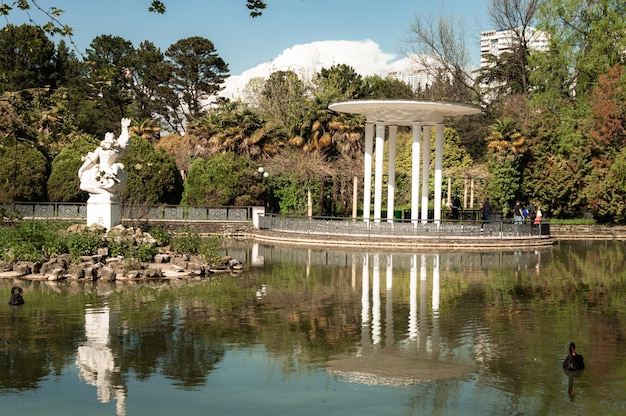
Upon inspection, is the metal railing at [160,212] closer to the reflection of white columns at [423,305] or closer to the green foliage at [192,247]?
the green foliage at [192,247]

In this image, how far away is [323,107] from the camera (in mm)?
46094

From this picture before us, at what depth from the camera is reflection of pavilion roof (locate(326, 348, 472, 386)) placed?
11.1 m

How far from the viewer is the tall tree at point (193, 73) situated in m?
67.9

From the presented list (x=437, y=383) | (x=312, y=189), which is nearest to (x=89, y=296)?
(x=437, y=383)

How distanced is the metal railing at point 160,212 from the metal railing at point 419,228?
204 inches

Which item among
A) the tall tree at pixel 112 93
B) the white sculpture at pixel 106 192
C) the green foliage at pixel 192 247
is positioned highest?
the tall tree at pixel 112 93

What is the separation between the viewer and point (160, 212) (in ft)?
129

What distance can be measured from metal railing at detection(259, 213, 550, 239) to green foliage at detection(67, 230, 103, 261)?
13.5m

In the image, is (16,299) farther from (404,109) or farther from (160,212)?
(160,212)

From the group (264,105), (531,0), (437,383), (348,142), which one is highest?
(531,0)

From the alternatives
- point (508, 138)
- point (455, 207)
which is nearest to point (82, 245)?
point (455, 207)

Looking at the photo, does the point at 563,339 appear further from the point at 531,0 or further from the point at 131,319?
the point at 531,0

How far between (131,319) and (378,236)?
735 inches

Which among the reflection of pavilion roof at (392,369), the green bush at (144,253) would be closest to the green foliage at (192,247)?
the green bush at (144,253)
